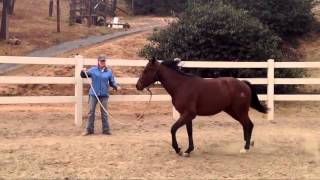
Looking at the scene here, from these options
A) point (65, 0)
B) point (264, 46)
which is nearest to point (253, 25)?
point (264, 46)

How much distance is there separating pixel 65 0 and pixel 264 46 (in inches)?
1654

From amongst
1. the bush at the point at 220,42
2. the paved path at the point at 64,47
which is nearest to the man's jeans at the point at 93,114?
the bush at the point at 220,42

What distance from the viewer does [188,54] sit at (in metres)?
15.9

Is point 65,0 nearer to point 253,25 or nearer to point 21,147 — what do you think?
point 253,25

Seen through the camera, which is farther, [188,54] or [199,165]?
[188,54]

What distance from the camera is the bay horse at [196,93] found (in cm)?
882

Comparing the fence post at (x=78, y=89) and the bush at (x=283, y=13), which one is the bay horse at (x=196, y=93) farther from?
the bush at (x=283, y=13)

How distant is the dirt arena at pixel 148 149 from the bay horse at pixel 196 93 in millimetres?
621

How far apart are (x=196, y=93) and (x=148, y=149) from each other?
1.26 metres

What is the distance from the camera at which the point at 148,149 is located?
905 centimetres

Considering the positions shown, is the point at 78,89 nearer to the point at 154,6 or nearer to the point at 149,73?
the point at 149,73

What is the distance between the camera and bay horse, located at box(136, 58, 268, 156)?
347 inches

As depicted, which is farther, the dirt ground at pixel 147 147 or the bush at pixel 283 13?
the bush at pixel 283 13

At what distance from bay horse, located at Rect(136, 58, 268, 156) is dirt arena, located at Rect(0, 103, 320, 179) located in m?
0.62
